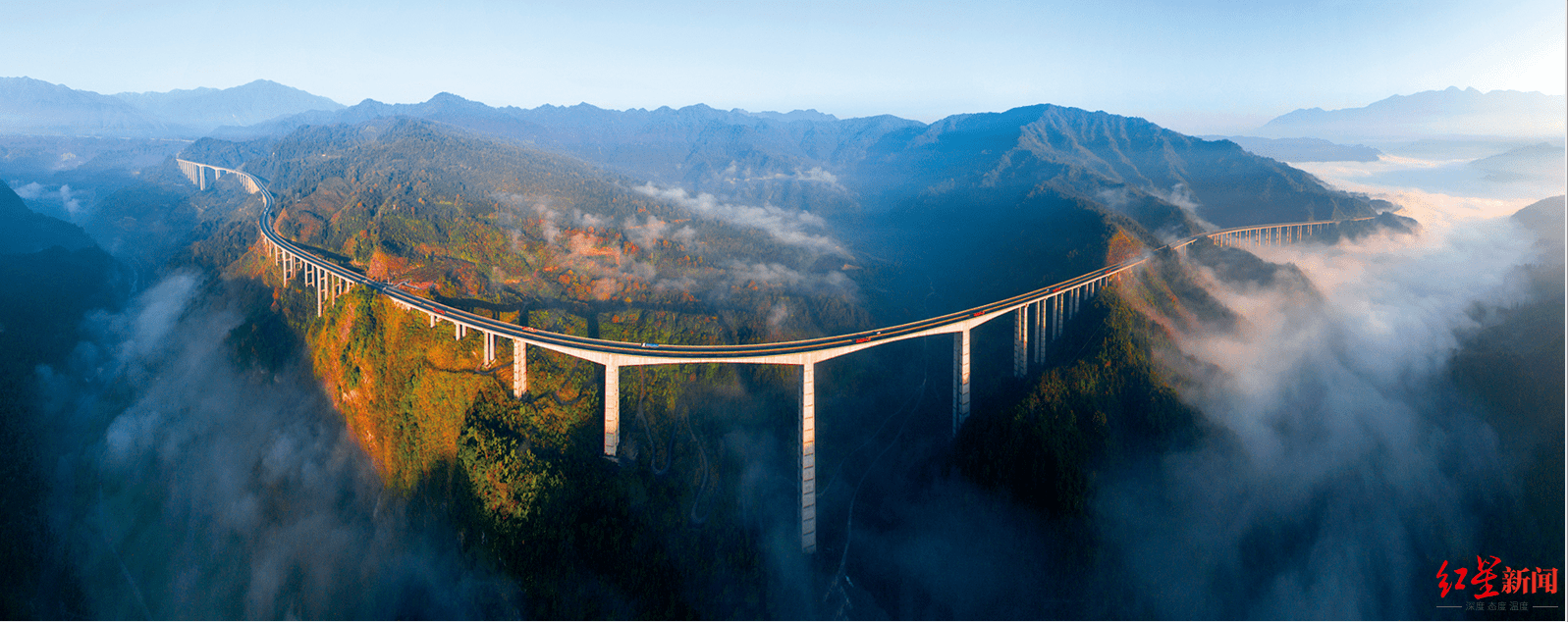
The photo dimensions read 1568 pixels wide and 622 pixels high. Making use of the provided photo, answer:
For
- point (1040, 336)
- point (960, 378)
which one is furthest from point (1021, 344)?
point (960, 378)

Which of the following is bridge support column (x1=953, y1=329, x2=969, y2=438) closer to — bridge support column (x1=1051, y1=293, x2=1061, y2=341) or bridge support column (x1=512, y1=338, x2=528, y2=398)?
bridge support column (x1=1051, y1=293, x2=1061, y2=341)

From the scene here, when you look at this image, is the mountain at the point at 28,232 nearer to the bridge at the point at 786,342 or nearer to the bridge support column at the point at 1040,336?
the bridge at the point at 786,342

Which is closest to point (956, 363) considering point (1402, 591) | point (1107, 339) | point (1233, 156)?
point (1107, 339)

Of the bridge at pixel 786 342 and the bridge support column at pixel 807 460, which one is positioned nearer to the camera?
the bridge at pixel 786 342

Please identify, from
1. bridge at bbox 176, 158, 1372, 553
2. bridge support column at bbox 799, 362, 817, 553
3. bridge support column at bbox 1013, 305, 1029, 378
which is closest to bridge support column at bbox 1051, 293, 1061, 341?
bridge at bbox 176, 158, 1372, 553

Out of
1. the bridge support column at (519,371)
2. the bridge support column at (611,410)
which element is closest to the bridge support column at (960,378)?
the bridge support column at (611,410)

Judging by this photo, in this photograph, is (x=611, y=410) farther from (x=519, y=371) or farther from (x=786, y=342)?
(x=786, y=342)
